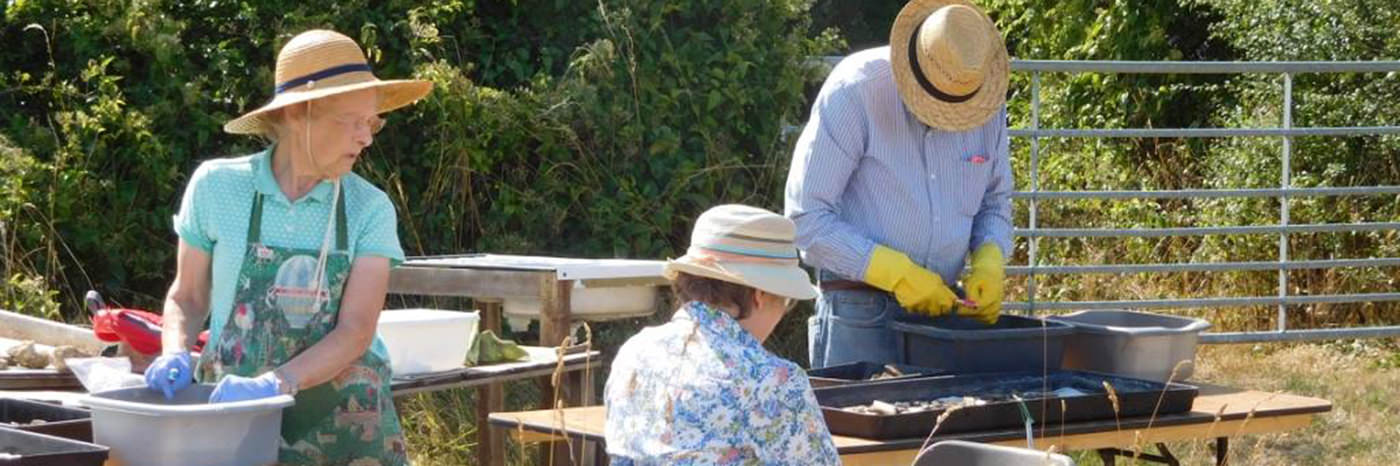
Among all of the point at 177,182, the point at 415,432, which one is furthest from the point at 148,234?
the point at 415,432

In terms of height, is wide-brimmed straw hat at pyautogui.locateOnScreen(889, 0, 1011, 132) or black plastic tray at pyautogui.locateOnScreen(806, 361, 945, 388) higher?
wide-brimmed straw hat at pyautogui.locateOnScreen(889, 0, 1011, 132)

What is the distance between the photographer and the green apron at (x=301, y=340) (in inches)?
137

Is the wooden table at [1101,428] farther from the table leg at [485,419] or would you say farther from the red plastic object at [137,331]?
the table leg at [485,419]

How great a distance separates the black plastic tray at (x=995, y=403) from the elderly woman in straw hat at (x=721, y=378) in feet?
1.97

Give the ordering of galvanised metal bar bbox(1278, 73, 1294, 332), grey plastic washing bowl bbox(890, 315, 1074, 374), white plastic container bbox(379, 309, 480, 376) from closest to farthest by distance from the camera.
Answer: grey plastic washing bowl bbox(890, 315, 1074, 374), white plastic container bbox(379, 309, 480, 376), galvanised metal bar bbox(1278, 73, 1294, 332)

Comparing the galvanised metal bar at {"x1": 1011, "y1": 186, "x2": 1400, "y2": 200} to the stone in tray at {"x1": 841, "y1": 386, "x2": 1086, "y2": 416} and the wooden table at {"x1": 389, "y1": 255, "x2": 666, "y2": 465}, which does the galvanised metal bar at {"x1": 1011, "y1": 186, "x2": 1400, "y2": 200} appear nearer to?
the wooden table at {"x1": 389, "y1": 255, "x2": 666, "y2": 465}

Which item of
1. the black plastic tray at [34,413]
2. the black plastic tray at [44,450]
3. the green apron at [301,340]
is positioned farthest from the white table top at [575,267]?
the black plastic tray at [44,450]

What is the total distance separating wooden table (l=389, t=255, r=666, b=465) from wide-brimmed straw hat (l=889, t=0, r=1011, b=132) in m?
1.25

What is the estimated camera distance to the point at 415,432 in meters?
6.69

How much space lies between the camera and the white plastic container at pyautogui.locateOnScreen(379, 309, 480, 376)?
183 inches

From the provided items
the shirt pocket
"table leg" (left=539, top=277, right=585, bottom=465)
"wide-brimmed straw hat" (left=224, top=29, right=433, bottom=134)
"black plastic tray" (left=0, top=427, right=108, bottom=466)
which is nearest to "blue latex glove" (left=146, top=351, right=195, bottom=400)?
"black plastic tray" (left=0, top=427, right=108, bottom=466)

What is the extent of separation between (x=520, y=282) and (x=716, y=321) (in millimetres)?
2437

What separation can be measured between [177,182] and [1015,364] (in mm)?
4093

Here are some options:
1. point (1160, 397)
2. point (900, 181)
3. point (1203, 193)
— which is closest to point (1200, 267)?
point (1203, 193)
